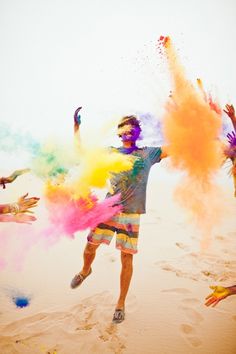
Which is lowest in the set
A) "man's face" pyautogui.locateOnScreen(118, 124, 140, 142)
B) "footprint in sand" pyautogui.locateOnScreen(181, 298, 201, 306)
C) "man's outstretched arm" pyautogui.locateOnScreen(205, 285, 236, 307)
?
"footprint in sand" pyautogui.locateOnScreen(181, 298, 201, 306)

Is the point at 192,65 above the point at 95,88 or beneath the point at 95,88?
above

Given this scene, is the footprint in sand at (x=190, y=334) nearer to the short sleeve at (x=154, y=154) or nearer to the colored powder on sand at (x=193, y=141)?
the colored powder on sand at (x=193, y=141)

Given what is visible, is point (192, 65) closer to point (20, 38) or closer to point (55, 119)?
point (55, 119)

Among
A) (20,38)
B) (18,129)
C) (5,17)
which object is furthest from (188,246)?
(5,17)

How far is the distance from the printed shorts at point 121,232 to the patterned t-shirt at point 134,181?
0.05 m

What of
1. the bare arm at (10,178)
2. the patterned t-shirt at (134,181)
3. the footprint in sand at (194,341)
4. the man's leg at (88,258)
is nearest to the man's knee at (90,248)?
the man's leg at (88,258)

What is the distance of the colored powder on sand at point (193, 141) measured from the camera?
6.16 ft

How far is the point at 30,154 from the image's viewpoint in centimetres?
193

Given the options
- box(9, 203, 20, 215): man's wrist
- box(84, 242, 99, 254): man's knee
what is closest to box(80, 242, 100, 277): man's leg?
box(84, 242, 99, 254): man's knee

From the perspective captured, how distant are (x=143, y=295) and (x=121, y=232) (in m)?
0.41

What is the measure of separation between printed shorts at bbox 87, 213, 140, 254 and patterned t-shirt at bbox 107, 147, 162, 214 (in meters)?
0.05

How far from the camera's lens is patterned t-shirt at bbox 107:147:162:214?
191 centimetres

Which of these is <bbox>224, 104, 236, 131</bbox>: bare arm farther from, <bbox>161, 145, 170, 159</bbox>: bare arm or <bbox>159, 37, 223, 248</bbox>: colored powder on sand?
<bbox>161, 145, 170, 159</bbox>: bare arm

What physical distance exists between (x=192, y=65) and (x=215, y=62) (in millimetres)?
152
